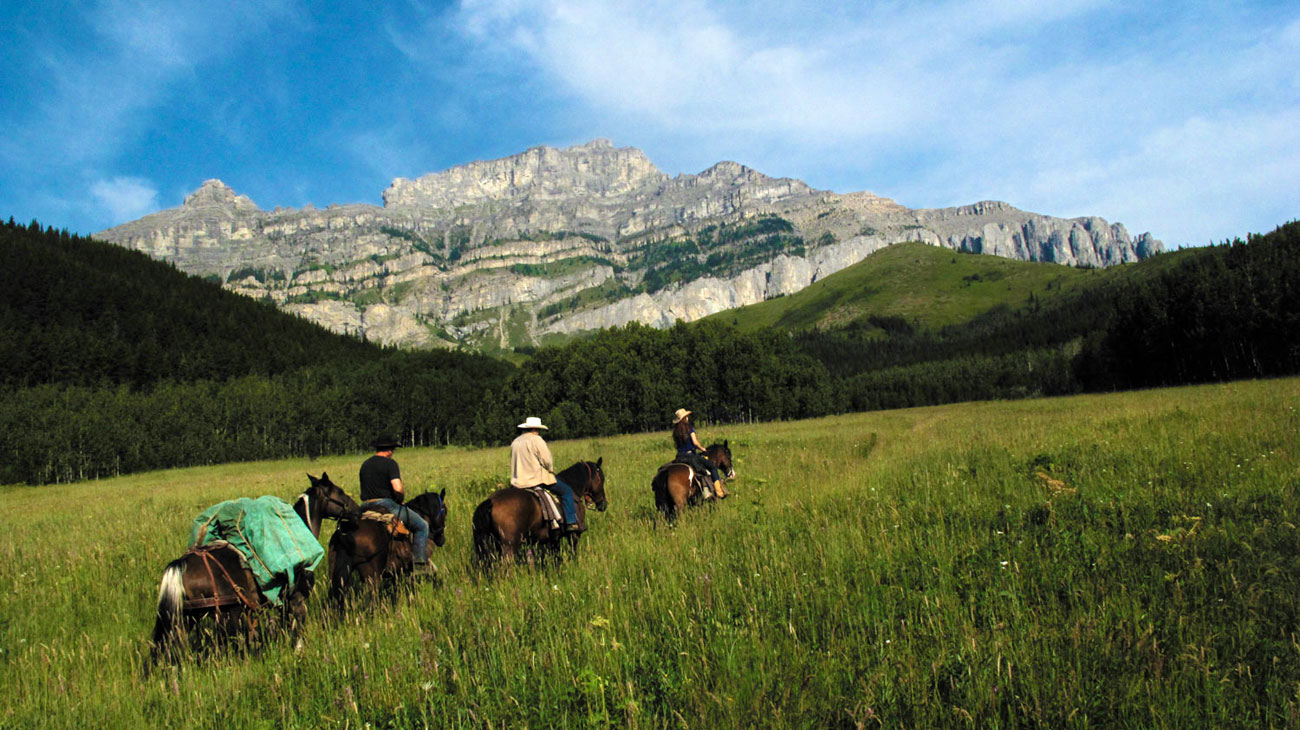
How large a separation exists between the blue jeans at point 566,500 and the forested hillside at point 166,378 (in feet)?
287

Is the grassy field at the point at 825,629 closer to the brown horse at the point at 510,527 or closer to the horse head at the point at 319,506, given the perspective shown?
the brown horse at the point at 510,527

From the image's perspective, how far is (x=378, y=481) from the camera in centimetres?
833

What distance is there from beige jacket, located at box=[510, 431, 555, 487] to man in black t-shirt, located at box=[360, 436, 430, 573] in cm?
153

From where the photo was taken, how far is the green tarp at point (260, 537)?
6.06 metres

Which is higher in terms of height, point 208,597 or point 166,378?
point 166,378

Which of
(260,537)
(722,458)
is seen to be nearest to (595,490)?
(722,458)

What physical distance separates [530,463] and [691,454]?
4.11 m

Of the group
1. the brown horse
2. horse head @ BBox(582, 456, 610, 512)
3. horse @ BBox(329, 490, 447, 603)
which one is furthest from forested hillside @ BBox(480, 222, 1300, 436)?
horse @ BBox(329, 490, 447, 603)

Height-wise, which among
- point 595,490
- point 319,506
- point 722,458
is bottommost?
point 722,458

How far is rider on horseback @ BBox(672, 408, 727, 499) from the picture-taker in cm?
1191

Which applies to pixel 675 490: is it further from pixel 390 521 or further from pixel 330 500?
pixel 330 500

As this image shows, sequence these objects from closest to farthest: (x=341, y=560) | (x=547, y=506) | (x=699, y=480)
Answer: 1. (x=341, y=560)
2. (x=547, y=506)
3. (x=699, y=480)

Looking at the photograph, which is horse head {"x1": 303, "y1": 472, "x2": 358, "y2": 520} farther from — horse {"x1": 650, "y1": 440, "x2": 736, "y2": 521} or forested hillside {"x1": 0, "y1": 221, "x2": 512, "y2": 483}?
forested hillside {"x1": 0, "y1": 221, "x2": 512, "y2": 483}

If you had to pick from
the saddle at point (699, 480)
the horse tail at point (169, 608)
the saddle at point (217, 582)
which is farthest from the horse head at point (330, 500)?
the saddle at point (699, 480)
